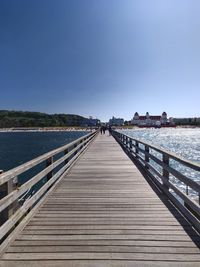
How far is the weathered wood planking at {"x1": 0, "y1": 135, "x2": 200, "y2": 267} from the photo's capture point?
12.1 feet

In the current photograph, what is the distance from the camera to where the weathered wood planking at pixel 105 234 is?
3699 mm

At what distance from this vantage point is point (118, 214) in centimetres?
546

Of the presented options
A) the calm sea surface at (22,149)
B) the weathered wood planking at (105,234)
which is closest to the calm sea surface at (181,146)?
the weathered wood planking at (105,234)

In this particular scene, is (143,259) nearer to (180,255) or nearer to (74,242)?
(180,255)

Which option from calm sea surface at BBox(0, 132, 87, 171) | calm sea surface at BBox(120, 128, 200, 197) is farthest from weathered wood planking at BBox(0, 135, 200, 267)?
calm sea surface at BBox(0, 132, 87, 171)

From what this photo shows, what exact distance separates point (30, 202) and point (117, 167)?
6707 mm

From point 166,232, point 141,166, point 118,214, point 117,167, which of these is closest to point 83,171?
point 117,167

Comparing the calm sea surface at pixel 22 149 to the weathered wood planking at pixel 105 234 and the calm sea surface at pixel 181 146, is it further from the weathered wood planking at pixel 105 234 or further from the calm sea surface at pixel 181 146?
the weathered wood planking at pixel 105 234

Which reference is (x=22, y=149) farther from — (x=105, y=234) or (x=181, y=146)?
(x=105, y=234)

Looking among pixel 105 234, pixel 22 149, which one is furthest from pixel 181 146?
pixel 105 234

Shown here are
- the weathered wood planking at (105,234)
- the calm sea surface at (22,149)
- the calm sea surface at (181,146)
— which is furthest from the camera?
the calm sea surface at (22,149)

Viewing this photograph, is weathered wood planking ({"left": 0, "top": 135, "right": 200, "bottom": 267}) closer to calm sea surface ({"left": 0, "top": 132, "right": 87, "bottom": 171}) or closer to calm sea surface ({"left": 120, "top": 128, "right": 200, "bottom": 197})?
calm sea surface ({"left": 120, "top": 128, "right": 200, "bottom": 197})

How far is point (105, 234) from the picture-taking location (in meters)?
4.46

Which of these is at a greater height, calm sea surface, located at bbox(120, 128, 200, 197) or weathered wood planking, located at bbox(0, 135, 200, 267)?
weathered wood planking, located at bbox(0, 135, 200, 267)
